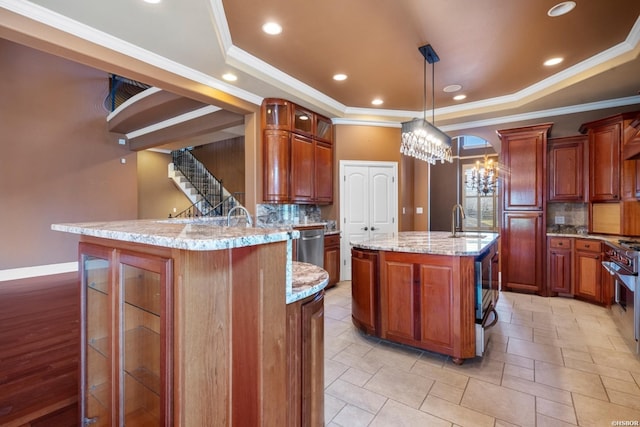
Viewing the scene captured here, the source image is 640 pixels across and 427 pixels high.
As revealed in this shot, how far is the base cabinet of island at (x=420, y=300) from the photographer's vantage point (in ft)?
8.16

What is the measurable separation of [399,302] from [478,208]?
7547mm

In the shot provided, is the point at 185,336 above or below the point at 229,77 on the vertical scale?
below

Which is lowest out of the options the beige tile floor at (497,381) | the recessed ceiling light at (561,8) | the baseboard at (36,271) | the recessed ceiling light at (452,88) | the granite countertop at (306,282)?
the beige tile floor at (497,381)

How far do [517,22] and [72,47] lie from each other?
154 inches

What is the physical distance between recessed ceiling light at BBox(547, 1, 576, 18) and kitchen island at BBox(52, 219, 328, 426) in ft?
9.92

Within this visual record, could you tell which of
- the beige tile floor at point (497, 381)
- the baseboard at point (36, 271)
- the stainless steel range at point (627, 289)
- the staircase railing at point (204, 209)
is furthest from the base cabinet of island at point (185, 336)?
the staircase railing at point (204, 209)

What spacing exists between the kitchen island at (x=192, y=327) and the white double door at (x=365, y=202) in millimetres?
3764

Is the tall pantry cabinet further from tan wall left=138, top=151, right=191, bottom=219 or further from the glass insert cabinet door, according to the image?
tan wall left=138, top=151, right=191, bottom=219

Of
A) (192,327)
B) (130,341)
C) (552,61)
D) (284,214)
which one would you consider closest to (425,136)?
(552,61)

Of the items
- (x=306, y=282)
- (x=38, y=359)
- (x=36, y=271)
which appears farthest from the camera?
(x=36, y=271)

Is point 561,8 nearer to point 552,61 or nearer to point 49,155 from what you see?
point 552,61

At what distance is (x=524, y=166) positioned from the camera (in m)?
4.51

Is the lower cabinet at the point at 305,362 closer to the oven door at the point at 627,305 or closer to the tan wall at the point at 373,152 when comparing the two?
the oven door at the point at 627,305

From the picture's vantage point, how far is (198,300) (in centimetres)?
106
